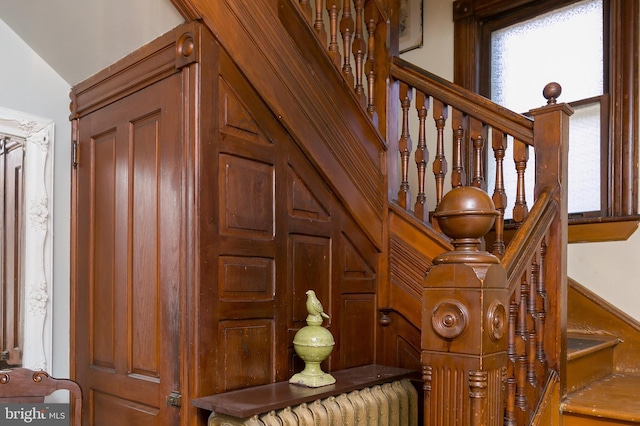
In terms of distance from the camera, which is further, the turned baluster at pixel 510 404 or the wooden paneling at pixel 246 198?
the wooden paneling at pixel 246 198

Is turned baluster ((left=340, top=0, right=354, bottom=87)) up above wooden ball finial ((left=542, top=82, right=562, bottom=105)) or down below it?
above

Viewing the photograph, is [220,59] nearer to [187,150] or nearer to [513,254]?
[187,150]

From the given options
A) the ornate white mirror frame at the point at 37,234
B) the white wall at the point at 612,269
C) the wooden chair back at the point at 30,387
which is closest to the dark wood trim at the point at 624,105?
the white wall at the point at 612,269

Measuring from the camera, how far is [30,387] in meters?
2.15

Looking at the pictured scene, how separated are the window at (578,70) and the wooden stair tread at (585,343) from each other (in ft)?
2.09

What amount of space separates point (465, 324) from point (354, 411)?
0.83 m

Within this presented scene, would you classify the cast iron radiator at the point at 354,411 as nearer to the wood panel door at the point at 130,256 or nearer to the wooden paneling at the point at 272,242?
the wooden paneling at the point at 272,242

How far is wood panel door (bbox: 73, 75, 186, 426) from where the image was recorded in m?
2.07

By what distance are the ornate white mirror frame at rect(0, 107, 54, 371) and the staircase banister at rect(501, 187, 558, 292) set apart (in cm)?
204

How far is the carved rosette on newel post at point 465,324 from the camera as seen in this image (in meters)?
1.44

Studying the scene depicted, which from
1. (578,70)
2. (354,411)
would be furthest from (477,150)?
(578,70)

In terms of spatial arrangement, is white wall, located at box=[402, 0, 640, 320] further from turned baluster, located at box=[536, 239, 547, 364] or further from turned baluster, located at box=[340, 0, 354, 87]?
turned baluster, located at box=[340, 0, 354, 87]

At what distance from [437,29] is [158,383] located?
3.08 meters

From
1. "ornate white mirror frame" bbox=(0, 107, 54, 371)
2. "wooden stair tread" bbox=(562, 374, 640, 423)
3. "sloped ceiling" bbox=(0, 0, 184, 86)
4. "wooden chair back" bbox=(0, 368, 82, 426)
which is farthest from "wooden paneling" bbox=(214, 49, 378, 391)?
"ornate white mirror frame" bbox=(0, 107, 54, 371)
